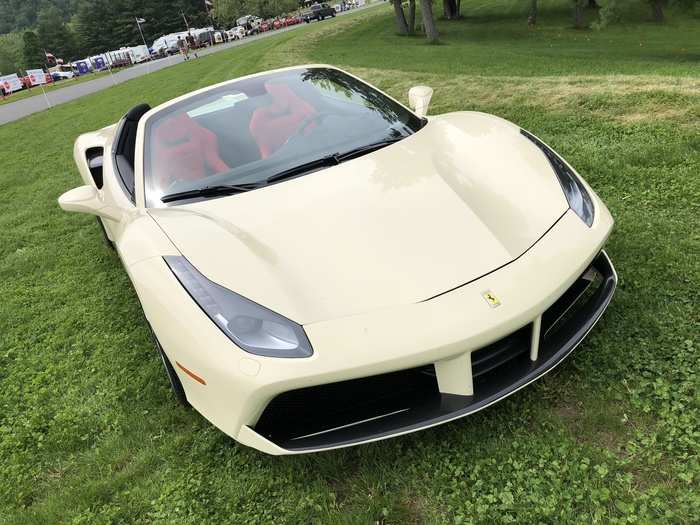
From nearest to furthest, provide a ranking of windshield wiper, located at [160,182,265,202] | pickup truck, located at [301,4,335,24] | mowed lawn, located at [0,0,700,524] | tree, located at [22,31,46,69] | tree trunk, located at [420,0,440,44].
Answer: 1. mowed lawn, located at [0,0,700,524]
2. windshield wiper, located at [160,182,265,202]
3. tree trunk, located at [420,0,440,44]
4. pickup truck, located at [301,4,335,24]
5. tree, located at [22,31,46,69]

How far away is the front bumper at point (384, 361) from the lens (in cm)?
160

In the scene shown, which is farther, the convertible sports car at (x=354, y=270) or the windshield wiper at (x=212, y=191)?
the windshield wiper at (x=212, y=191)

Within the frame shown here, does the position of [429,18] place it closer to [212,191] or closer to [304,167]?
[304,167]

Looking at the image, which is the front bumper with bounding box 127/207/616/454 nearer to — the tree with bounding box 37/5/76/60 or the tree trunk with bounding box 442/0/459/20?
the tree trunk with bounding box 442/0/459/20

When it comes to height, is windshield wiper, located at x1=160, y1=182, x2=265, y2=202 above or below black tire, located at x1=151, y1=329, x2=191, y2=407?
above

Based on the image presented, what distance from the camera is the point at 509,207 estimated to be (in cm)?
211

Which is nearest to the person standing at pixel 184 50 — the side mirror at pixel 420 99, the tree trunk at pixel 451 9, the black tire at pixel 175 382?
the tree trunk at pixel 451 9

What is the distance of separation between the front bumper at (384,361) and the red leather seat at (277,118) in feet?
3.70

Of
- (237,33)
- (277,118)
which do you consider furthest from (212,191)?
(237,33)

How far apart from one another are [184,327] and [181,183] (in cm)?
98

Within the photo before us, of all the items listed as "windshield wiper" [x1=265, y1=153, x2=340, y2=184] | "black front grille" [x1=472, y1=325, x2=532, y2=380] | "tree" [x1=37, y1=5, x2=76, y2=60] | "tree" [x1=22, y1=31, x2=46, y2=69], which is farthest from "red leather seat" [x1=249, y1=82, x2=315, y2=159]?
"tree" [x1=37, y1=5, x2=76, y2=60]

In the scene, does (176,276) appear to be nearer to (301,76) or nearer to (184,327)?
(184,327)

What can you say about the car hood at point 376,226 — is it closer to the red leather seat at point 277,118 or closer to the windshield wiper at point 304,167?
the windshield wiper at point 304,167

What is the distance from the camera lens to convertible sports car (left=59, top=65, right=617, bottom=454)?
1.65 meters
